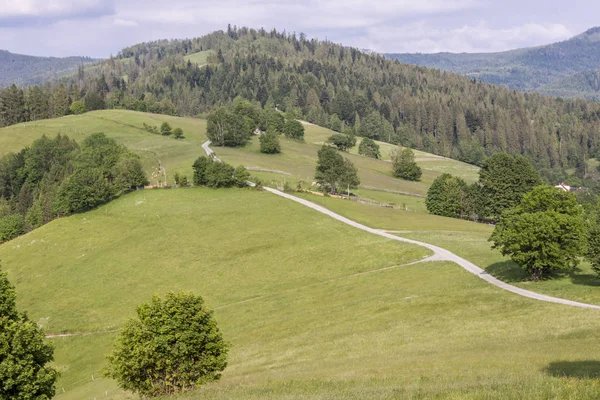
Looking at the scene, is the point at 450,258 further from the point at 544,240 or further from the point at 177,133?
the point at 177,133

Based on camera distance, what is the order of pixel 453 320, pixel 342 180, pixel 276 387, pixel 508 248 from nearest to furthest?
pixel 276 387
pixel 453 320
pixel 508 248
pixel 342 180

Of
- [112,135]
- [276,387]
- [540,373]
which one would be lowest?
[276,387]

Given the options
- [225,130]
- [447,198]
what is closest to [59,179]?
[225,130]

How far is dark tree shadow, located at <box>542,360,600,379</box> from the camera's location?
26406mm

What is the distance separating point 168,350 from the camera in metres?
34.3

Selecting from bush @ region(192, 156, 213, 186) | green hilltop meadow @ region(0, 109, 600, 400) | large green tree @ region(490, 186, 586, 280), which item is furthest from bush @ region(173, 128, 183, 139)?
large green tree @ region(490, 186, 586, 280)

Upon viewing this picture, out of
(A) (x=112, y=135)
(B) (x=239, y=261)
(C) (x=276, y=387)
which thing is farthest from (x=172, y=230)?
(A) (x=112, y=135)

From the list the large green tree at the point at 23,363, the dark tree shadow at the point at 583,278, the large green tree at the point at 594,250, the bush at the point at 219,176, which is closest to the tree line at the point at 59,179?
the bush at the point at 219,176

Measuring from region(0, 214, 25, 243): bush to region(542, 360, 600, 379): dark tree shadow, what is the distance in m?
124

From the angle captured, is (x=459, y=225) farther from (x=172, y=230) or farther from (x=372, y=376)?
(x=372, y=376)

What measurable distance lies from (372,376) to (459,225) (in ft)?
236

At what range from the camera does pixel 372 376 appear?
3178 centimetres

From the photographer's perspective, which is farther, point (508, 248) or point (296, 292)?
point (296, 292)

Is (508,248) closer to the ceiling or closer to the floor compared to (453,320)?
closer to the ceiling
